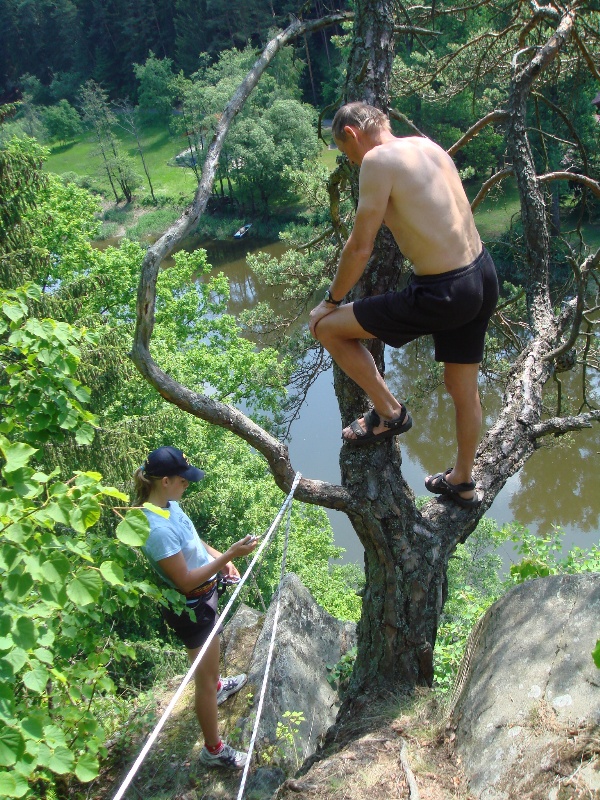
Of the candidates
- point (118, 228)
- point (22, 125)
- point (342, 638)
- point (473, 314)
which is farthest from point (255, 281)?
point (22, 125)

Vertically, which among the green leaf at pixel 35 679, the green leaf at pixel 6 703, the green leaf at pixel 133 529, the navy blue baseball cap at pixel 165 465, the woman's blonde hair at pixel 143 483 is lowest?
the woman's blonde hair at pixel 143 483

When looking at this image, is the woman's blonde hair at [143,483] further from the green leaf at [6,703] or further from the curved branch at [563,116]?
the curved branch at [563,116]

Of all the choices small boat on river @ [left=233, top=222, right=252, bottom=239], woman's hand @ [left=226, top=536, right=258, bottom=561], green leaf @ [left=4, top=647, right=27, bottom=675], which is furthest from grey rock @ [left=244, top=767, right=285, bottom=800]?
small boat on river @ [left=233, top=222, right=252, bottom=239]

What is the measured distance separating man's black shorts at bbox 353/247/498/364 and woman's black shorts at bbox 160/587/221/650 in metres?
1.40

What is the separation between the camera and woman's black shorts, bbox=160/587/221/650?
3012 mm

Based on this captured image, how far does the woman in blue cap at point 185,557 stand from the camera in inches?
108

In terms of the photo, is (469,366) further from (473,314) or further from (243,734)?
(243,734)

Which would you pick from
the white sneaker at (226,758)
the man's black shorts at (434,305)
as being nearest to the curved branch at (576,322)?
the man's black shorts at (434,305)

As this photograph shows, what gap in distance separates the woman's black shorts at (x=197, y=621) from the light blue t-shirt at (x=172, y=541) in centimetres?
19

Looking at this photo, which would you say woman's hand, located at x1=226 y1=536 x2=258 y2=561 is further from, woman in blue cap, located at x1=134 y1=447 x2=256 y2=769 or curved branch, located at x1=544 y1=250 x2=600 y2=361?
curved branch, located at x1=544 y1=250 x2=600 y2=361

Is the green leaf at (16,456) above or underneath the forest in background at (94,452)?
above

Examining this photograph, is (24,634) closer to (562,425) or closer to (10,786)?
(10,786)

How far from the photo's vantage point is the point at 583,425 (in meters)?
3.59

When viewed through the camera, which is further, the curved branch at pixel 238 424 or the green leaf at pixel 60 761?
the curved branch at pixel 238 424
